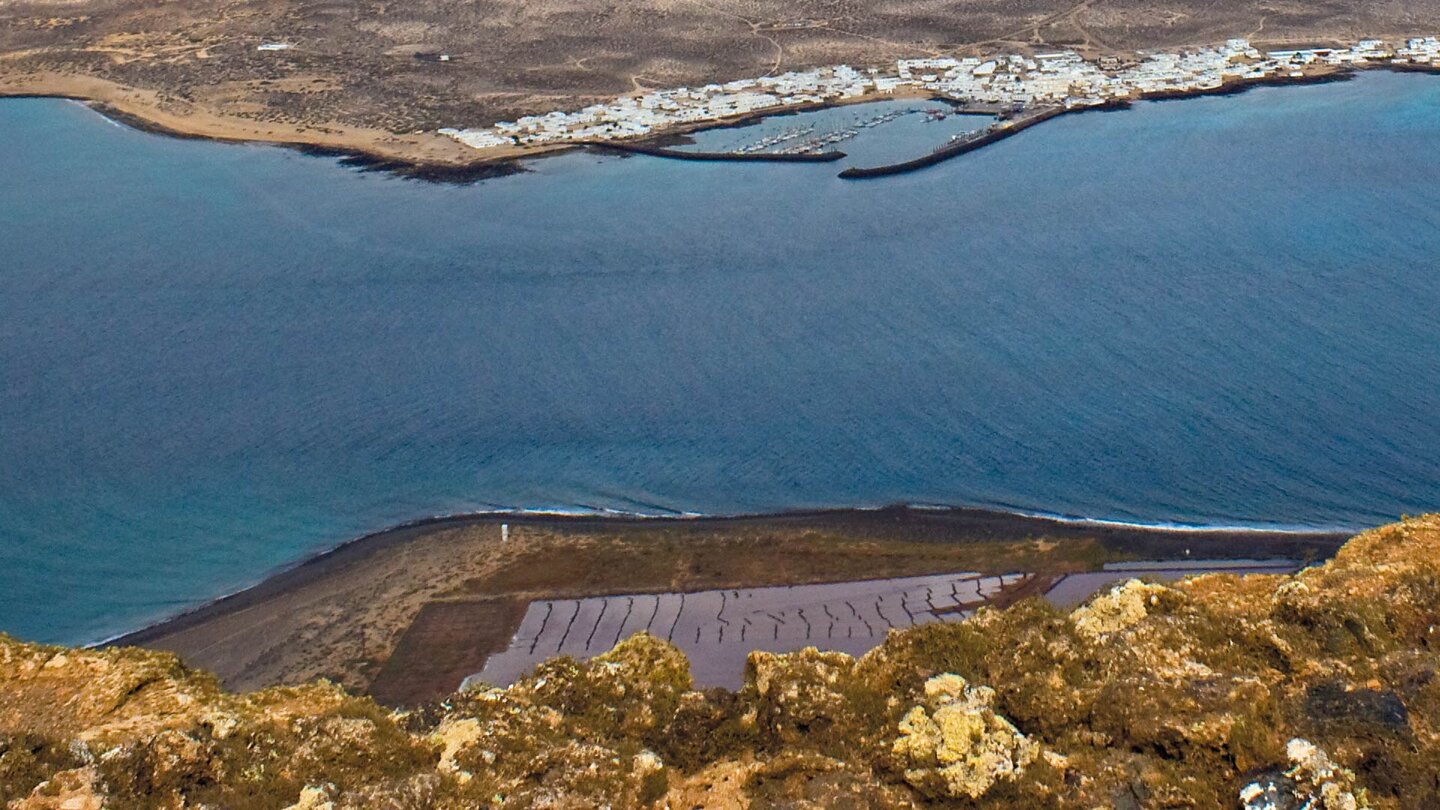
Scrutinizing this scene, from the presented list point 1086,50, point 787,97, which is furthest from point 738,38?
point 1086,50

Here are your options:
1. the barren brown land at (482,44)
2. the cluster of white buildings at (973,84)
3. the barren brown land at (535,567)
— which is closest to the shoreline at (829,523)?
the barren brown land at (535,567)

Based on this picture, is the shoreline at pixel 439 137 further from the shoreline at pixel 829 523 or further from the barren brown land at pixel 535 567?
the barren brown land at pixel 535 567

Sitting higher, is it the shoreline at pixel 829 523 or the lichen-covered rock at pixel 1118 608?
the lichen-covered rock at pixel 1118 608

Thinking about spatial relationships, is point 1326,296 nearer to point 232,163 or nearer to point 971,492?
point 971,492

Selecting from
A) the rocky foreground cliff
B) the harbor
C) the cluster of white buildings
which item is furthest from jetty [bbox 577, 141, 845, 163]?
the rocky foreground cliff

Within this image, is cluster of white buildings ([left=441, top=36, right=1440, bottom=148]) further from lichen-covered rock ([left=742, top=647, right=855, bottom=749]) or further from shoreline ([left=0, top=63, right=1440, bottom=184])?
lichen-covered rock ([left=742, top=647, right=855, bottom=749])

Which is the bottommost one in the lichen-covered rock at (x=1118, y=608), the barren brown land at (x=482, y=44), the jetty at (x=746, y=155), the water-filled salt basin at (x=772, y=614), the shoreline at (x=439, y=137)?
the water-filled salt basin at (x=772, y=614)
